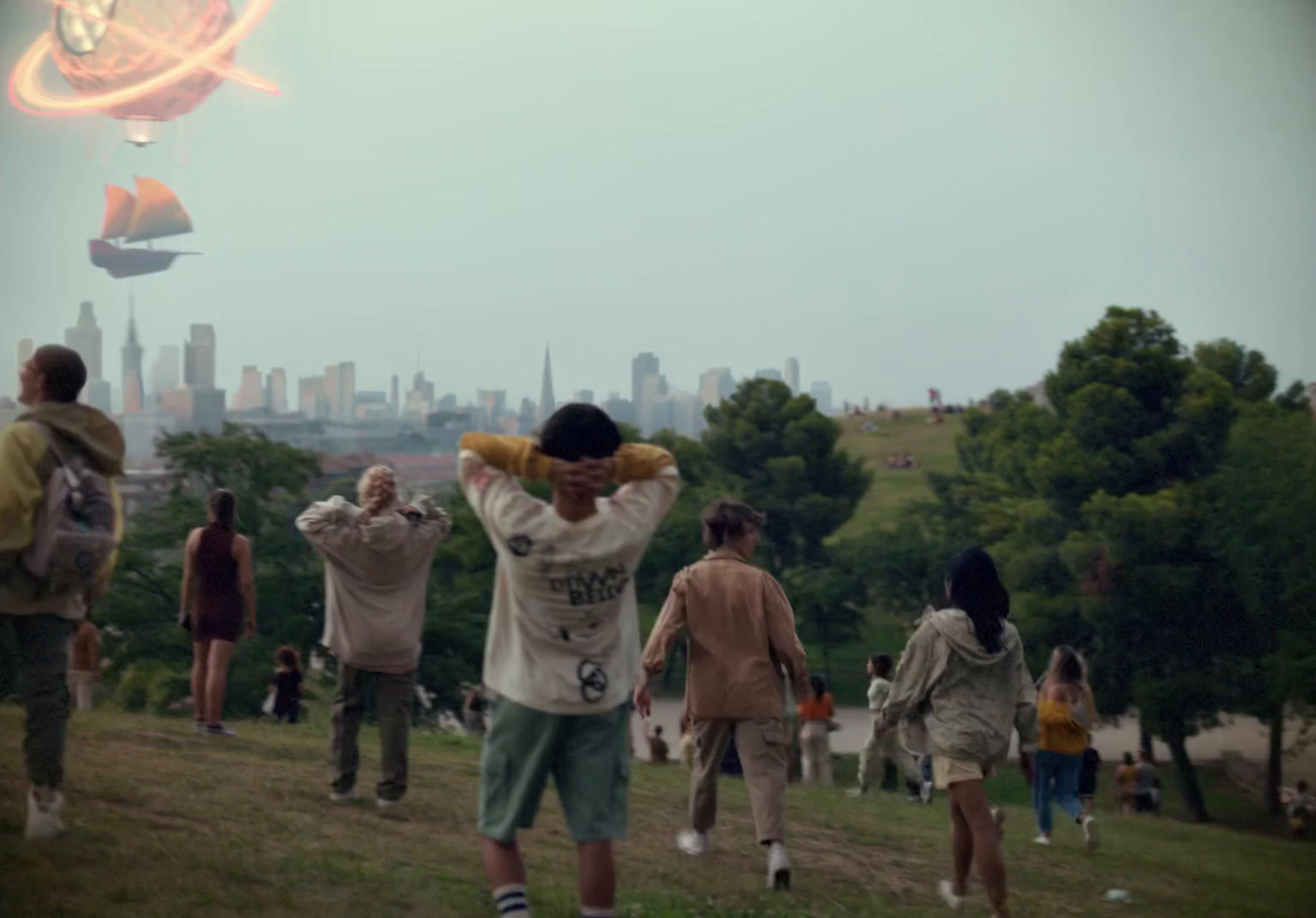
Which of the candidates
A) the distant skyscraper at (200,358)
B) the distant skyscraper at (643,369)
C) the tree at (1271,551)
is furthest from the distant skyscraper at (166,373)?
the tree at (1271,551)

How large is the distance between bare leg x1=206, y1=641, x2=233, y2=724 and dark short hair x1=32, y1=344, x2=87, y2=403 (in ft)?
14.3

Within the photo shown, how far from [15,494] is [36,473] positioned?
0.15 metres

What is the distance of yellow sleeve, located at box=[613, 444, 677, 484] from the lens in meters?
5.15

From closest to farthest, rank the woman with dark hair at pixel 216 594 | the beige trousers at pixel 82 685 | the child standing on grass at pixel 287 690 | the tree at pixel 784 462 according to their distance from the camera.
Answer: the woman with dark hair at pixel 216 594 → the beige trousers at pixel 82 685 → the child standing on grass at pixel 287 690 → the tree at pixel 784 462

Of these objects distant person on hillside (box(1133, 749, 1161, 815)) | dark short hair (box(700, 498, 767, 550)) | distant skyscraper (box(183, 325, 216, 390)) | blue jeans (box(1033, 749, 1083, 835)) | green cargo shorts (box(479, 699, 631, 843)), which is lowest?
distant person on hillside (box(1133, 749, 1161, 815))

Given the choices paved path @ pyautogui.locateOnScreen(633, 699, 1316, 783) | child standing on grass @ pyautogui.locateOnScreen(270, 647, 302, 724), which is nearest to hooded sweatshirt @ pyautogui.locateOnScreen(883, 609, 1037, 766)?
child standing on grass @ pyautogui.locateOnScreen(270, 647, 302, 724)

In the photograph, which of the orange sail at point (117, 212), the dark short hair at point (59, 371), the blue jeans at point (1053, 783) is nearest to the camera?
the dark short hair at point (59, 371)

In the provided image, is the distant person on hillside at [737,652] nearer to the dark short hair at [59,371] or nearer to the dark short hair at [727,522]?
the dark short hair at [727,522]

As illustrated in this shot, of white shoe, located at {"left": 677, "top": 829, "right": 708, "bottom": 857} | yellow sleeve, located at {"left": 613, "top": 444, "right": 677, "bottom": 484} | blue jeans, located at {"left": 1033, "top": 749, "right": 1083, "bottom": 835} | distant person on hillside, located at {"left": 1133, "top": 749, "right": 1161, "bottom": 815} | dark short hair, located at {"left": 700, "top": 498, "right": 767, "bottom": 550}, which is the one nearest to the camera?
yellow sleeve, located at {"left": 613, "top": 444, "right": 677, "bottom": 484}

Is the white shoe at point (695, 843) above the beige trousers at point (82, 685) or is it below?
above

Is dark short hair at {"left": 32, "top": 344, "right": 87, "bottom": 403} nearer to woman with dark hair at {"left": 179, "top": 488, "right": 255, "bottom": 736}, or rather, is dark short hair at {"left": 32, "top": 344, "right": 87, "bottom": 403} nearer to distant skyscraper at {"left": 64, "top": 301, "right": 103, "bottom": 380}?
woman with dark hair at {"left": 179, "top": 488, "right": 255, "bottom": 736}

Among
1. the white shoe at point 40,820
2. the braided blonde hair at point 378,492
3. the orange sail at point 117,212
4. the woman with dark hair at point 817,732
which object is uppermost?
the orange sail at point 117,212

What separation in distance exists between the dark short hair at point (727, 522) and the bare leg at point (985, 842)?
151 cm

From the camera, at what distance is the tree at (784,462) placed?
5316 cm
